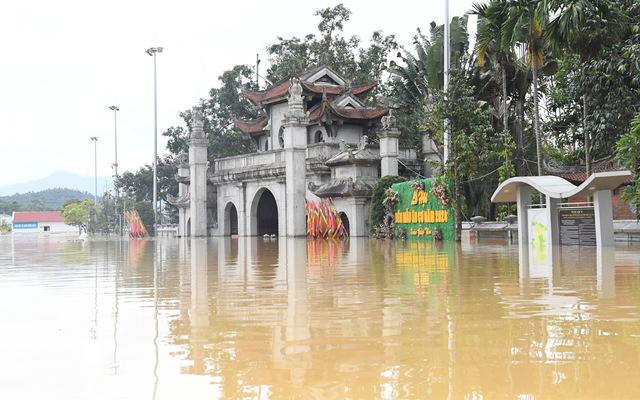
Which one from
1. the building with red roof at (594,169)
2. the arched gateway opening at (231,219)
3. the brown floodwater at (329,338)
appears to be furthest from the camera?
the arched gateway opening at (231,219)

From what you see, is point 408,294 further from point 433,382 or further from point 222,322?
point 433,382

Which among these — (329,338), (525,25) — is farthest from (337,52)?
(329,338)

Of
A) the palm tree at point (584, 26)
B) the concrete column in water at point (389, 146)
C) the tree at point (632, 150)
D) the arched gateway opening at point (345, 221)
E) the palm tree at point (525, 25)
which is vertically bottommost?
the arched gateway opening at point (345, 221)

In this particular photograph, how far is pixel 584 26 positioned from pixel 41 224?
481 ft

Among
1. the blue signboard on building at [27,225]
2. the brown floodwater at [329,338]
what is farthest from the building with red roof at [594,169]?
the blue signboard on building at [27,225]

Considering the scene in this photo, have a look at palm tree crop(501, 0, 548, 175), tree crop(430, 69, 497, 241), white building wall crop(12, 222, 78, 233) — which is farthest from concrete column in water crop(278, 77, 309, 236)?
white building wall crop(12, 222, 78, 233)

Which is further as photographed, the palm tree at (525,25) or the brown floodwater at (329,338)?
the palm tree at (525,25)

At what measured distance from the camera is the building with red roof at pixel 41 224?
154 m

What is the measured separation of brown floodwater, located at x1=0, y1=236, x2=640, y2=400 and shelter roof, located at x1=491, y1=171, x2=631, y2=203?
8910 millimetres

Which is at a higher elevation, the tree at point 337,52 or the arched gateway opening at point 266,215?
the tree at point 337,52

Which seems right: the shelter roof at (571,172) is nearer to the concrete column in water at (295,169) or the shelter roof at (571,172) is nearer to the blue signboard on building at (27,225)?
the concrete column in water at (295,169)

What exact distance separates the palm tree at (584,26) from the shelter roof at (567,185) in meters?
4.22

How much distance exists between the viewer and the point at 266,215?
5709 centimetres

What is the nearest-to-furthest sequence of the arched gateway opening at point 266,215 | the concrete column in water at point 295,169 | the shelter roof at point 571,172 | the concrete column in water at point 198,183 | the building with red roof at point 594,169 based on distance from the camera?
the building with red roof at point 594,169 → the shelter roof at point 571,172 → the concrete column in water at point 295,169 → the arched gateway opening at point 266,215 → the concrete column in water at point 198,183
